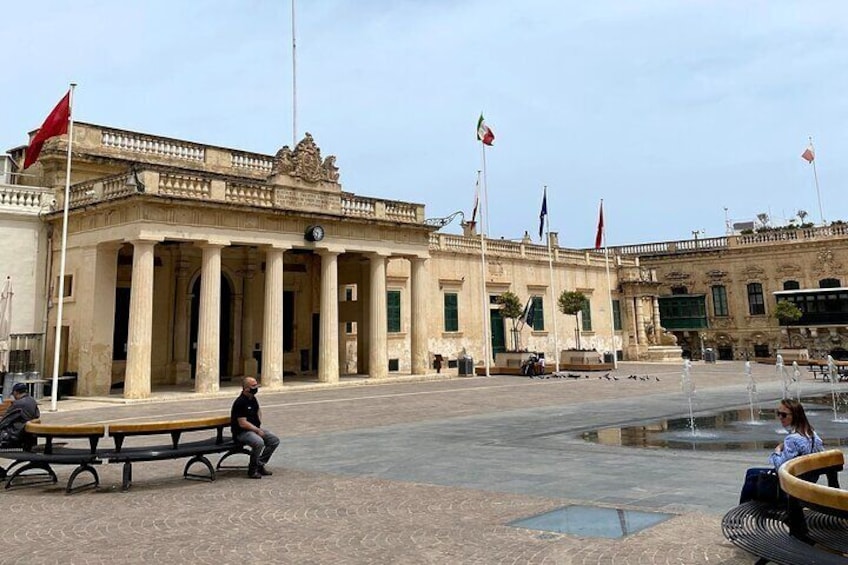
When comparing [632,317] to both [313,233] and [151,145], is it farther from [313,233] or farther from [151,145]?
[151,145]

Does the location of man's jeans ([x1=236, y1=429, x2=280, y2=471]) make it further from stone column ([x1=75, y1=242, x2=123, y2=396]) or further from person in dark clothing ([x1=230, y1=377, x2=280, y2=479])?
stone column ([x1=75, y1=242, x2=123, y2=396])

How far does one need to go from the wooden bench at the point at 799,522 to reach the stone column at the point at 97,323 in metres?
21.5

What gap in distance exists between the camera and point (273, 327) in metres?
24.0

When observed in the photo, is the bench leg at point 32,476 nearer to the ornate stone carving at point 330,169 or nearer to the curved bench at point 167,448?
the curved bench at point 167,448

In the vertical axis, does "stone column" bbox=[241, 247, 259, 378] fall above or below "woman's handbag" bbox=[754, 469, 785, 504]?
above

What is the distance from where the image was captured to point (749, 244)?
4859cm

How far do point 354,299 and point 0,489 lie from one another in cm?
2453

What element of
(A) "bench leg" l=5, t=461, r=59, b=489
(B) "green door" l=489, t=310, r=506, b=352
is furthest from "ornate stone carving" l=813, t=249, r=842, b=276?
(A) "bench leg" l=5, t=461, r=59, b=489

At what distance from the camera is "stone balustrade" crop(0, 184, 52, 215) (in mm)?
23000

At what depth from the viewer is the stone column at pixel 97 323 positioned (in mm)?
21672

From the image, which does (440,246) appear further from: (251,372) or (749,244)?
(749,244)

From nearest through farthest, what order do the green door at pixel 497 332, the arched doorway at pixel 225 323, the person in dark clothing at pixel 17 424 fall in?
the person in dark clothing at pixel 17 424 → the arched doorway at pixel 225 323 → the green door at pixel 497 332

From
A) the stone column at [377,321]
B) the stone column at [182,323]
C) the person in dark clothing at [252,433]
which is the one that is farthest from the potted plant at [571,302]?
the person in dark clothing at [252,433]

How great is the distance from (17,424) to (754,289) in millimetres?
50135
